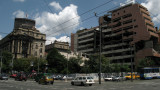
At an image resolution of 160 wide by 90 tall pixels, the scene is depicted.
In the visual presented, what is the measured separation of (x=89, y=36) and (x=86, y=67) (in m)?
45.5

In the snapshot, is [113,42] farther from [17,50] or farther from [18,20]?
[18,20]

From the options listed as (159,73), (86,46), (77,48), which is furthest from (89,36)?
(159,73)

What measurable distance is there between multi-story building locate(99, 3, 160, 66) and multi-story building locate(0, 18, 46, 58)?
4071cm

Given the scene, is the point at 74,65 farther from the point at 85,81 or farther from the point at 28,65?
the point at 85,81

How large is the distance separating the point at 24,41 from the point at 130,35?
61.5m

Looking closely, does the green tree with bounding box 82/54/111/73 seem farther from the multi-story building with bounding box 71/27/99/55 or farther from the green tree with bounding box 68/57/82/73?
the multi-story building with bounding box 71/27/99/55

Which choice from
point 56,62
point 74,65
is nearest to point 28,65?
point 56,62

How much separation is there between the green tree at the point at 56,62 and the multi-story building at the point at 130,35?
22.3 meters

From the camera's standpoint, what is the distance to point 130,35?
7738 centimetres

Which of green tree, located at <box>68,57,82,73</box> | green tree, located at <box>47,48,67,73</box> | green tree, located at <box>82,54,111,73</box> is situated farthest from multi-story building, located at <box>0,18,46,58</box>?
green tree, located at <box>82,54,111,73</box>

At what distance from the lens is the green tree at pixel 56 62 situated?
58744 millimetres

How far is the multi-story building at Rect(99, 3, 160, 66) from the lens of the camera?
2837 inches

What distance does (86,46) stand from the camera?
99250mm

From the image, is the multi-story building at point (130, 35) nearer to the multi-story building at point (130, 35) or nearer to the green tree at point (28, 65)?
the multi-story building at point (130, 35)
